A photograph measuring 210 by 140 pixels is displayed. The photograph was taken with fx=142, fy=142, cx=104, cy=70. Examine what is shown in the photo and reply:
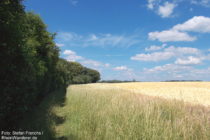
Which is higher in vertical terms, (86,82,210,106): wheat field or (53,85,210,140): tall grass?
(53,85,210,140): tall grass

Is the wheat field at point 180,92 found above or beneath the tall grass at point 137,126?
beneath

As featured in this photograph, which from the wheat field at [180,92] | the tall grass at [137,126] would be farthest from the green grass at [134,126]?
the wheat field at [180,92]

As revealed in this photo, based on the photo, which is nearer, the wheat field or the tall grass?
the tall grass

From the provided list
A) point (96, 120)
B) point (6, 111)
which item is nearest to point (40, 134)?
point (6, 111)

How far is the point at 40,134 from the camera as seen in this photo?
4047 millimetres

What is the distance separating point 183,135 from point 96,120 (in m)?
2.43

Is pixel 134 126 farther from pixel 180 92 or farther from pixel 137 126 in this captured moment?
pixel 180 92

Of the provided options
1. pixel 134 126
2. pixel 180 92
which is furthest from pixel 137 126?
pixel 180 92

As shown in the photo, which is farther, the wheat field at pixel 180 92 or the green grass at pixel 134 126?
the wheat field at pixel 180 92

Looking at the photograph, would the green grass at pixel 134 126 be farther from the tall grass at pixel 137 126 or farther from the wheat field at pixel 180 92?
the wheat field at pixel 180 92

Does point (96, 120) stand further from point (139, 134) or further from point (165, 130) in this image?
point (165, 130)

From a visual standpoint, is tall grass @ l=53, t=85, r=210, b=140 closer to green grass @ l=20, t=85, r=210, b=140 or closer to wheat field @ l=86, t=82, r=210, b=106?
green grass @ l=20, t=85, r=210, b=140

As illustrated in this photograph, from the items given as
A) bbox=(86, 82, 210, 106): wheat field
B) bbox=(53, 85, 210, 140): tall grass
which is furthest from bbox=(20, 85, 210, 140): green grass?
bbox=(86, 82, 210, 106): wheat field

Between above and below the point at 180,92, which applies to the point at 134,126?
below
